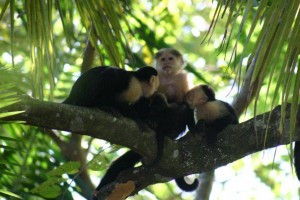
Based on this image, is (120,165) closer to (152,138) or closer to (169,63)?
(152,138)

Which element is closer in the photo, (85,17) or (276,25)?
(276,25)

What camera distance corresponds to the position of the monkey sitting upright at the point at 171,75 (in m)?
4.67

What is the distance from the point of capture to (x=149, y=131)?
2.96m

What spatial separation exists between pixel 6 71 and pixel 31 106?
275 millimetres

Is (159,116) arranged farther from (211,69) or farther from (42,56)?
(211,69)

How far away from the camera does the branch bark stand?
7.91 feet

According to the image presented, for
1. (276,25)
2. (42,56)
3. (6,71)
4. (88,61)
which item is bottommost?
(276,25)

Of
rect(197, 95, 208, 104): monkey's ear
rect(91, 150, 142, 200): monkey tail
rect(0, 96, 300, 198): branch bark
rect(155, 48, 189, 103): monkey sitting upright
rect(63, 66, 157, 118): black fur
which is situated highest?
rect(155, 48, 189, 103): monkey sitting upright

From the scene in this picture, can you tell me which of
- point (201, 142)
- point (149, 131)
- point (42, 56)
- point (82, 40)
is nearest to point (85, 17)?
point (42, 56)

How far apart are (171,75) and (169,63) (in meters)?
0.18

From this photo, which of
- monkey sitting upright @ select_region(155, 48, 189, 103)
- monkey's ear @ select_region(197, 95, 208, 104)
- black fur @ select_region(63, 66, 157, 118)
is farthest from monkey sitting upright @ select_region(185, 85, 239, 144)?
black fur @ select_region(63, 66, 157, 118)

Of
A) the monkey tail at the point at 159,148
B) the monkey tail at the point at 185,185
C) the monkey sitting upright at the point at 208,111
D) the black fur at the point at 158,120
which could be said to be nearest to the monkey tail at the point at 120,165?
the black fur at the point at 158,120

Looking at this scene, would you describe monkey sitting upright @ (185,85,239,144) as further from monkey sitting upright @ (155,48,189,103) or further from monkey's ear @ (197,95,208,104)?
monkey sitting upright @ (155,48,189,103)

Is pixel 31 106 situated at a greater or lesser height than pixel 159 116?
lesser
